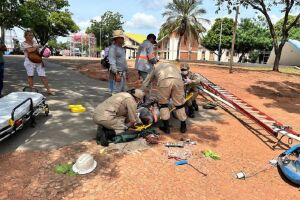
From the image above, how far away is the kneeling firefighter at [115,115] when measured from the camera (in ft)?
17.3

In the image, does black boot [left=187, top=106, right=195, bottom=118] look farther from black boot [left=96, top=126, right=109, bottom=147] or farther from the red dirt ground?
black boot [left=96, top=126, right=109, bottom=147]

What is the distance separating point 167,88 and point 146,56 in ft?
7.10

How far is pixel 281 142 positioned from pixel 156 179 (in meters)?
3.52

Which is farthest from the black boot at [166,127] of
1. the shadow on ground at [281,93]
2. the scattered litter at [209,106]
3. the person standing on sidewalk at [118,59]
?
the shadow on ground at [281,93]

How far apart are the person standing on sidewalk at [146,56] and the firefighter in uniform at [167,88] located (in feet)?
5.36

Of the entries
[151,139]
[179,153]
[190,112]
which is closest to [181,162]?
[179,153]

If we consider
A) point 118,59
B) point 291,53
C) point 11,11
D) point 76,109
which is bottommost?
point 76,109

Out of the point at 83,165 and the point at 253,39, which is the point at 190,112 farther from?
the point at 253,39

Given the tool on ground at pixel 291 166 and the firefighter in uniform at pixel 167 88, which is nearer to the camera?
the tool on ground at pixel 291 166

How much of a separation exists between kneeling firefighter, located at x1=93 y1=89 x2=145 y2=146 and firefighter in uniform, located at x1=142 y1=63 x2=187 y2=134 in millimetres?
895

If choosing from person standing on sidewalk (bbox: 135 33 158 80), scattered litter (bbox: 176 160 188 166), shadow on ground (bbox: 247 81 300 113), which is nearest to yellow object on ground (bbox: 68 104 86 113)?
person standing on sidewalk (bbox: 135 33 158 80)

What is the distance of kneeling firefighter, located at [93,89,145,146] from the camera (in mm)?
5281

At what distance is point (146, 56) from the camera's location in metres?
7.94

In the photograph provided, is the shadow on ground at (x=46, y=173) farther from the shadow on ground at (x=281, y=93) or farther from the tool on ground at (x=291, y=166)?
the shadow on ground at (x=281, y=93)
